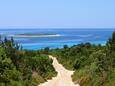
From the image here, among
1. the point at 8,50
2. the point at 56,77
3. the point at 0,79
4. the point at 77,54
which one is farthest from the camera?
the point at 77,54

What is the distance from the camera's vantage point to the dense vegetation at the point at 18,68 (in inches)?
1050

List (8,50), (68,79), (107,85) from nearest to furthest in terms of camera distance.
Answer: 1. (107,85)
2. (8,50)
3. (68,79)

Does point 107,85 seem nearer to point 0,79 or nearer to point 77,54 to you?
point 0,79

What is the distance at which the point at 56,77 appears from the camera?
4916cm

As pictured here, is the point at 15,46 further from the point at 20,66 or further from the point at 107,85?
the point at 107,85

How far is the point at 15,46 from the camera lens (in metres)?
34.2

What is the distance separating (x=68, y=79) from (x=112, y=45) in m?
9.11

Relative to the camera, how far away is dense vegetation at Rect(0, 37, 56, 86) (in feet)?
87.5

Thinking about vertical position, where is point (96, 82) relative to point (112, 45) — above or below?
below

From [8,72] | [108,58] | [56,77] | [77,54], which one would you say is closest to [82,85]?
[108,58]

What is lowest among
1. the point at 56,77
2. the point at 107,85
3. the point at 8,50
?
the point at 56,77

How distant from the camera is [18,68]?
3406cm

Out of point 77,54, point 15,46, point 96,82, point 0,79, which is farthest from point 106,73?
point 77,54

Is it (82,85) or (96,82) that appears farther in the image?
(82,85)
